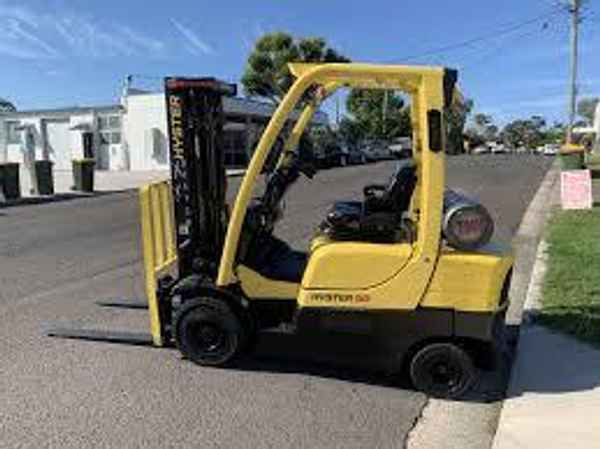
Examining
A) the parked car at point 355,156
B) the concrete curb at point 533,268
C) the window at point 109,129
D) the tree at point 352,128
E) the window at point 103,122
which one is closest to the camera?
the concrete curb at point 533,268

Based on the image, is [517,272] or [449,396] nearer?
[449,396]

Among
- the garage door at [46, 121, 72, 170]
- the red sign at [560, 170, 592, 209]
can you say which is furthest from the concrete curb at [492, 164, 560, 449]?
the garage door at [46, 121, 72, 170]

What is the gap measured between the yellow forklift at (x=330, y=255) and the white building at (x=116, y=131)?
40805 mm

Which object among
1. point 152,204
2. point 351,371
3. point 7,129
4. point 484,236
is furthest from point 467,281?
point 7,129

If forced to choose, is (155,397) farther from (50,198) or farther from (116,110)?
(116,110)

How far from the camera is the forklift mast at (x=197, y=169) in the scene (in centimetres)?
666

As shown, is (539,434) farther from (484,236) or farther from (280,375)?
(280,375)

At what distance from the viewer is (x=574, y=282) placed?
986 cm

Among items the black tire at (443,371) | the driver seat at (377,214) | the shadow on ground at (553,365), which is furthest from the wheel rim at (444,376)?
the driver seat at (377,214)

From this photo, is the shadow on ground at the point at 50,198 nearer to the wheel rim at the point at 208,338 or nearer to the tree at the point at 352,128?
the wheel rim at the point at 208,338

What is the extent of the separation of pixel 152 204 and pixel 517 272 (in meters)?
5.88

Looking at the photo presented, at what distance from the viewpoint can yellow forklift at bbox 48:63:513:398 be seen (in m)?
6.05

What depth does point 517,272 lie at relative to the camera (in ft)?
37.3

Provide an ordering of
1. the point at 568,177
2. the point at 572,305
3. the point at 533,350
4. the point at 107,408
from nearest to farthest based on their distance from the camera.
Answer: the point at 107,408, the point at 533,350, the point at 572,305, the point at 568,177
